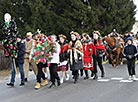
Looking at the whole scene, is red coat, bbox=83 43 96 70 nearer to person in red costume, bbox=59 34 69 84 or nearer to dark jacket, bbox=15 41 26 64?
person in red costume, bbox=59 34 69 84

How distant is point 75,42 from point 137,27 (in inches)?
1948

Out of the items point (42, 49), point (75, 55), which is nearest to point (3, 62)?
point (75, 55)

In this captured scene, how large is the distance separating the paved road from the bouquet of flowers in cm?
93

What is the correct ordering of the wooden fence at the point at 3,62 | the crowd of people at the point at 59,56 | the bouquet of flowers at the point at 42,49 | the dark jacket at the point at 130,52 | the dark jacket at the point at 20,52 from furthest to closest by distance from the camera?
1. the wooden fence at the point at 3,62
2. the dark jacket at the point at 130,52
3. the dark jacket at the point at 20,52
4. the crowd of people at the point at 59,56
5. the bouquet of flowers at the point at 42,49

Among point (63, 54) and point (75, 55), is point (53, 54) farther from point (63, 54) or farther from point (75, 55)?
point (75, 55)

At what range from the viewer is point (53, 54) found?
11.2 m

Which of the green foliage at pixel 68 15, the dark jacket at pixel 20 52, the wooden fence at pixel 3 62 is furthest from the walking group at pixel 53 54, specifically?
the green foliage at pixel 68 15

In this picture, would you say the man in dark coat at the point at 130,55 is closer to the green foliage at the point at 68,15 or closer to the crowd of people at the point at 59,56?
the crowd of people at the point at 59,56

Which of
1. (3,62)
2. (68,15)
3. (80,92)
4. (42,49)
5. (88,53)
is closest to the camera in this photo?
(80,92)

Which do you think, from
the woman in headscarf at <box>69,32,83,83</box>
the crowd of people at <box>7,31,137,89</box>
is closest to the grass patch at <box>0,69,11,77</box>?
the crowd of people at <box>7,31,137,89</box>

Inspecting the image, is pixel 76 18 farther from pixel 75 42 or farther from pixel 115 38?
pixel 75 42

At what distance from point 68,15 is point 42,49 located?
13.9 meters

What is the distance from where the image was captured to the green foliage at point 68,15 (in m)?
24.6

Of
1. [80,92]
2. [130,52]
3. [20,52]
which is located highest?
[20,52]
